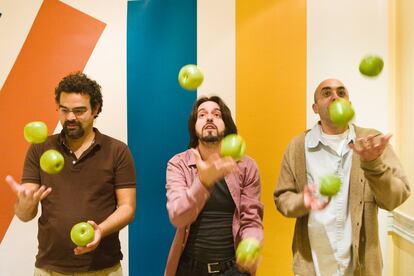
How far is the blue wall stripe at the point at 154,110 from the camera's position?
2.58 metres

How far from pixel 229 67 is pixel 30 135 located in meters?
1.29

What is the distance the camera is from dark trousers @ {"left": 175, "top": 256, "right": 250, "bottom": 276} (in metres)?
1.79

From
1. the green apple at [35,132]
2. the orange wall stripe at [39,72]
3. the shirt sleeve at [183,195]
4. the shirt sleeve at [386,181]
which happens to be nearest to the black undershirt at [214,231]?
the shirt sleeve at [183,195]

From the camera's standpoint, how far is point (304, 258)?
1.86m

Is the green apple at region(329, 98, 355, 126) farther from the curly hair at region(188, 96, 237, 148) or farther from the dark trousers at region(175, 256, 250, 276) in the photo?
the dark trousers at region(175, 256, 250, 276)

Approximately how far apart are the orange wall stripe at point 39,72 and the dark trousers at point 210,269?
149cm

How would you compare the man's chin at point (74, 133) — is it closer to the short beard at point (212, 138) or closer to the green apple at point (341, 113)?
the short beard at point (212, 138)

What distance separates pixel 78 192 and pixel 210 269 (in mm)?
746

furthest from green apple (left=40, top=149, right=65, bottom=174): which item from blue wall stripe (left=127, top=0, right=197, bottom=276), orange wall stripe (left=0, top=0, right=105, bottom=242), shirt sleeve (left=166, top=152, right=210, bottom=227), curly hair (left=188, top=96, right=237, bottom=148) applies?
orange wall stripe (left=0, top=0, right=105, bottom=242)

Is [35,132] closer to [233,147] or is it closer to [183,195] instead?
[183,195]

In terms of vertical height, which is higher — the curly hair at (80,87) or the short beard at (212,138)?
the curly hair at (80,87)

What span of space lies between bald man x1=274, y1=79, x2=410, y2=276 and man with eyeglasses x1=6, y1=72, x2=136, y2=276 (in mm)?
833

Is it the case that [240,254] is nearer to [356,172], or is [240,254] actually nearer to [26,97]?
[356,172]

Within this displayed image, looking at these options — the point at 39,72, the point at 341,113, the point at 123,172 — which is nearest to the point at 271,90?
the point at 341,113
